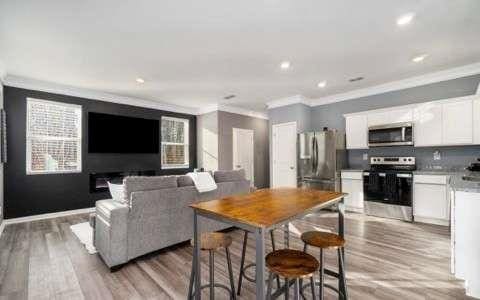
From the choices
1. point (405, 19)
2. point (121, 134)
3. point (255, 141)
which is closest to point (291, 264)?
point (405, 19)

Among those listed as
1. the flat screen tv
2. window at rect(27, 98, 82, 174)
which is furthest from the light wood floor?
the flat screen tv

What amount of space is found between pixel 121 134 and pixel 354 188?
549cm

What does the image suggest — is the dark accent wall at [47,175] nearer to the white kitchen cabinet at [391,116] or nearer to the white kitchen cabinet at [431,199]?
the white kitchen cabinet at [391,116]

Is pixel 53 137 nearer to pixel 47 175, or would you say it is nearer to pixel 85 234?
pixel 47 175

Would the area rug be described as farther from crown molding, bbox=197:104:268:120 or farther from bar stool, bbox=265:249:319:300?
crown molding, bbox=197:104:268:120

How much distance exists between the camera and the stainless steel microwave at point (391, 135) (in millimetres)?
4109

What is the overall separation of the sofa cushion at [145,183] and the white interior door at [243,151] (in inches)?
155

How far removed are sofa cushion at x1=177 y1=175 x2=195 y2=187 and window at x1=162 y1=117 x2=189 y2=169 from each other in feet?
11.3

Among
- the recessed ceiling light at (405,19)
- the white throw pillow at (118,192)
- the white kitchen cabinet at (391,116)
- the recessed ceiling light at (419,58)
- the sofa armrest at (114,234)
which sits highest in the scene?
the recessed ceiling light at (405,19)

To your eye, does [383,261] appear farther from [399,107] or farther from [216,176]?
[399,107]

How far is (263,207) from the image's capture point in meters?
1.57

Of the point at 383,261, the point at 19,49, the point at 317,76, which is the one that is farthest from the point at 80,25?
the point at 383,261

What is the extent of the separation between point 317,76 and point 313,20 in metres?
1.84

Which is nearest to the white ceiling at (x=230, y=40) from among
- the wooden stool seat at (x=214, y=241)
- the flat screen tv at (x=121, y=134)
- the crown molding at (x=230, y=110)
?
the flat screen tv at (x=121, y=134)
